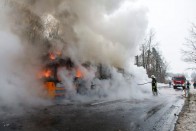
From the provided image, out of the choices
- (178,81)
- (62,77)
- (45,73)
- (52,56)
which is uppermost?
(52,56)

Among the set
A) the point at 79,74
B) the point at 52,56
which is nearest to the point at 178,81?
the point at 79,74

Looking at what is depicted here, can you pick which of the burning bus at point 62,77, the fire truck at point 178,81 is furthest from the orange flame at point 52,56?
the fire truck at point 178,81

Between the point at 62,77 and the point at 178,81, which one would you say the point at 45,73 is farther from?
the point at 178,81

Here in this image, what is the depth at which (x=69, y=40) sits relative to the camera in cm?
1788

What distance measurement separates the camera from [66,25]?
56.4ft

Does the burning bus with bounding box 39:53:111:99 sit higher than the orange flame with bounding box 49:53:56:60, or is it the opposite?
the orange flame with bounding box 49:53:56:60

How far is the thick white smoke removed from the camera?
12.9 meters

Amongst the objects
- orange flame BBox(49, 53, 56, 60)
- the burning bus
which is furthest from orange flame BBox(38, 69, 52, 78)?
orange flame BBox(49, 53, 56, 60)

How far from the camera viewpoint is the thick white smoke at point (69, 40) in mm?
12914

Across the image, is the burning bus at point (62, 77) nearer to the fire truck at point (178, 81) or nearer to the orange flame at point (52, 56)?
the orange flame at point (52, 56)

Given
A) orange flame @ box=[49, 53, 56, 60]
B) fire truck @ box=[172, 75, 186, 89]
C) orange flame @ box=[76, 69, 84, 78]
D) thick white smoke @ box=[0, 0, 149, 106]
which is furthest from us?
fire truck @ box=[172, 75, 186, 89]

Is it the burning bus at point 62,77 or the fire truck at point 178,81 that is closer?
the burning bus at point 62,77

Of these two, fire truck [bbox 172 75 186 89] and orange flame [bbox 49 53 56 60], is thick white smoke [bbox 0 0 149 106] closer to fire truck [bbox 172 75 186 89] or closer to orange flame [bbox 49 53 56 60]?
orange flame [bbox 49 53 56 60]

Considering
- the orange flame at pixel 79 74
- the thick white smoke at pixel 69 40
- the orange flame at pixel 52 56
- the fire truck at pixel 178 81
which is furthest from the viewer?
the fire truck at pixel 178 81
